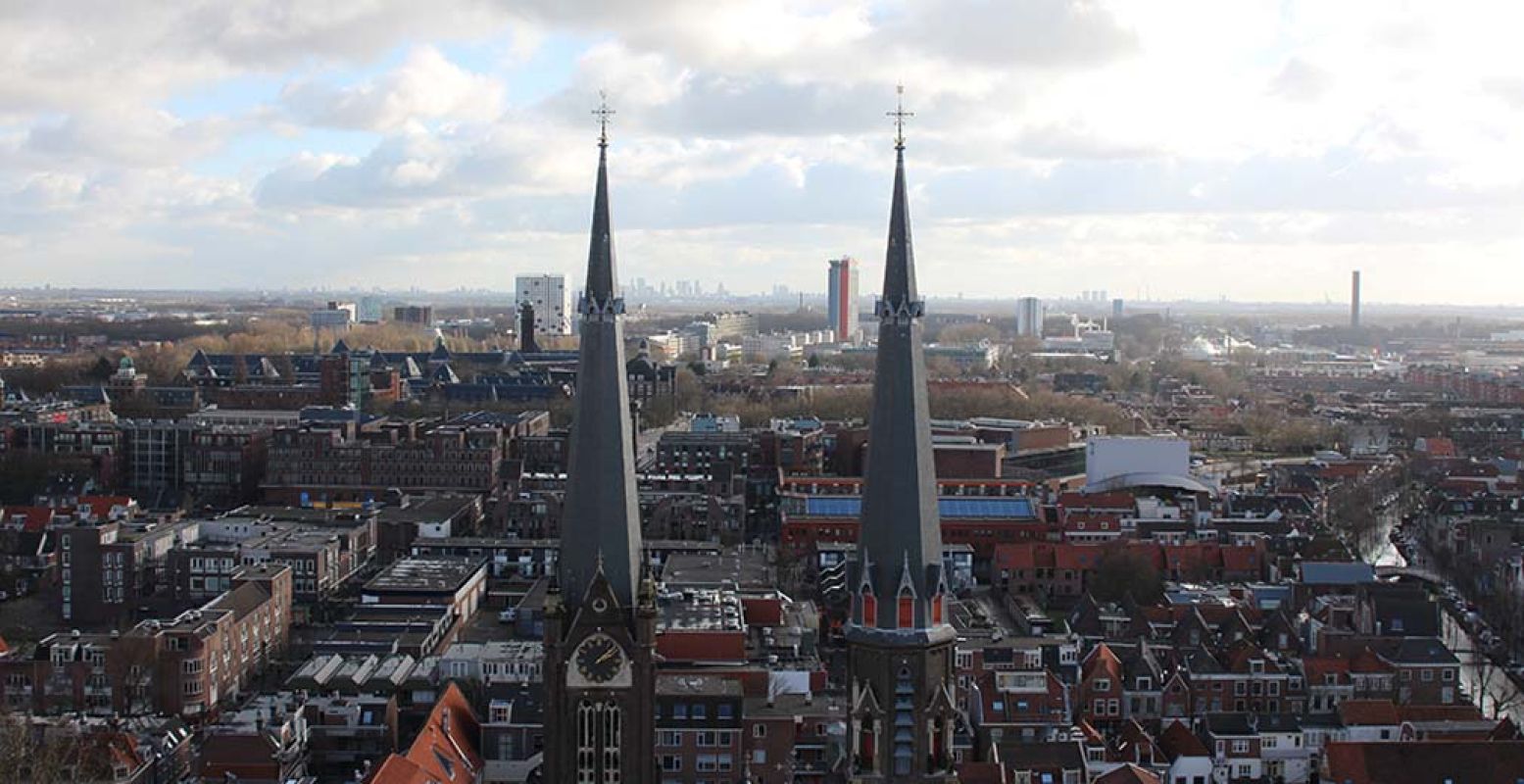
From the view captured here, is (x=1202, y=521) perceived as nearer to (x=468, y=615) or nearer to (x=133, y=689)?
(x=468, y=615)

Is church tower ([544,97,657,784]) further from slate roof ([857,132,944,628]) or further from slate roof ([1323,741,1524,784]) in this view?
slate roof ([1323,741,1524,784])

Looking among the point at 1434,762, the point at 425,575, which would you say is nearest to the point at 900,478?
the point at 1434,762

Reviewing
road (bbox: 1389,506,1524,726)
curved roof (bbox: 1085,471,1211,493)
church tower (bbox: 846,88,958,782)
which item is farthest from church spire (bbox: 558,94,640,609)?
curved roof (bbox: 1085,471,1211,493)

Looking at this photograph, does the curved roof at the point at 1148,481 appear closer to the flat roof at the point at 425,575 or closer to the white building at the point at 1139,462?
the white building at the point at 1139,462

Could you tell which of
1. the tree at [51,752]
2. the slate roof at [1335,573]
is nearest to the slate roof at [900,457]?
the tree at [51,752]

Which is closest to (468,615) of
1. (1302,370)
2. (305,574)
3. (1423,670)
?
(305,574)

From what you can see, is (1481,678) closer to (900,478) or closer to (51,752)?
(900,478)
